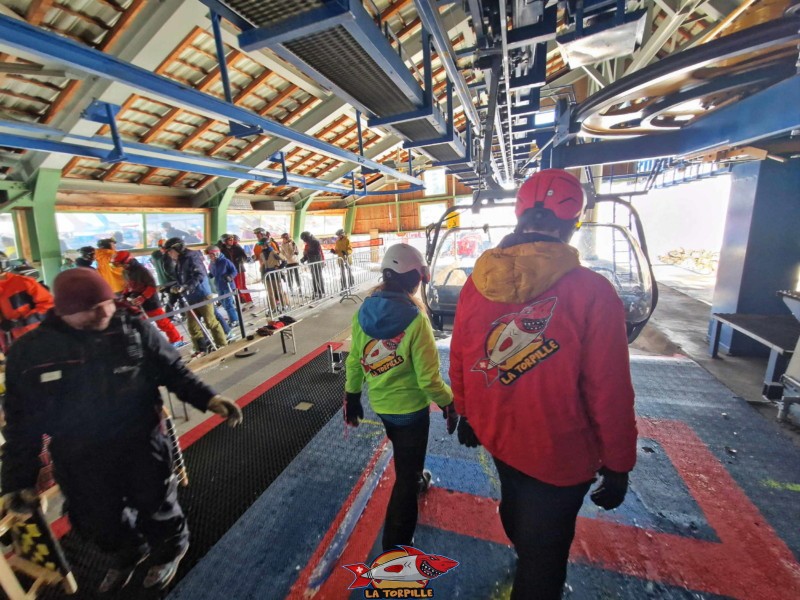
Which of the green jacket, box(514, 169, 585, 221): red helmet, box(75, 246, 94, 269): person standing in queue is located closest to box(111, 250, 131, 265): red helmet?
box(75, 246, 94, 269): person standing in queue

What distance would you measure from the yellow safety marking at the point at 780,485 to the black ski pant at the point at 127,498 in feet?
13.2

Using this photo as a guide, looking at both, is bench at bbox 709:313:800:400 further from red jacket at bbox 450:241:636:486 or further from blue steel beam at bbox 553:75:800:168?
red jacket at bbox 450:241:636:486

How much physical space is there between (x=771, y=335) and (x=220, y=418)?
6.12m

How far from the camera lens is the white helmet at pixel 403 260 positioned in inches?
69.0

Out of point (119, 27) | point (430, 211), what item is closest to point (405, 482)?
point (119, 27)

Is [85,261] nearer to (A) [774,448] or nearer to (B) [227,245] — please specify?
(B) [227,245]

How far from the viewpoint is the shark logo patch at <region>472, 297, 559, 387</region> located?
114 centimetres

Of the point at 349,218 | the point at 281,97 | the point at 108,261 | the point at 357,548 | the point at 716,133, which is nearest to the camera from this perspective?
the point at 357,548

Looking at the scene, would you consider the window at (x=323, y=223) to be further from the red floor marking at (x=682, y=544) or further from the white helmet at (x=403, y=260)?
the red floor marking at (x=682, y=544)

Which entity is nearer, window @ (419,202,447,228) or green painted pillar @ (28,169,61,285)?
Answer: green painted pillar @ (28,169,61,285)

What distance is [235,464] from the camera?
2770mm

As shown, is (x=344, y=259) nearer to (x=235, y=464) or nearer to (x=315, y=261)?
(x=315, y=261)

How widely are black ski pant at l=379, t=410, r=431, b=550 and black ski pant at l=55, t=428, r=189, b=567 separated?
4.17 ft

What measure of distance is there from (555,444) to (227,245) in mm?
7155
